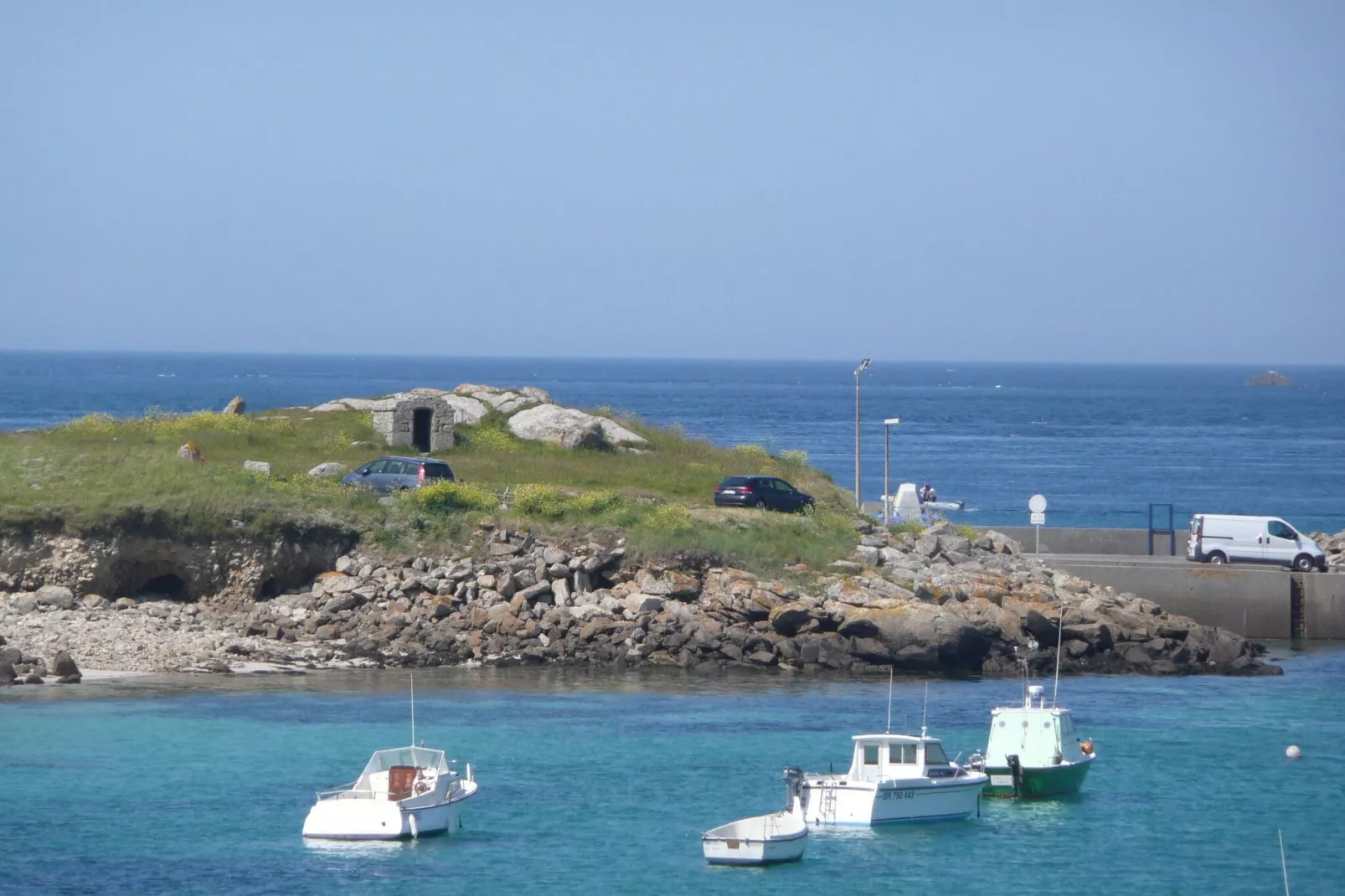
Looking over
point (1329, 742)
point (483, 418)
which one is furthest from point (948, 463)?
point (1329, 742)

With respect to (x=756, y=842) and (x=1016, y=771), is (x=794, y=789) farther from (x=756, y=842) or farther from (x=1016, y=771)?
(x=1016, y=771)

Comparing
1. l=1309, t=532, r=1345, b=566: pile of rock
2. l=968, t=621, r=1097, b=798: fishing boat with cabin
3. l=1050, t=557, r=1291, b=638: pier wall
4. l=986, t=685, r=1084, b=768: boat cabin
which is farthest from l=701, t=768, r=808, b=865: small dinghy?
l=1309, t=532, r=1345, b=566: pile of rock

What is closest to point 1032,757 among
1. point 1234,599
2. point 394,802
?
point 394,802

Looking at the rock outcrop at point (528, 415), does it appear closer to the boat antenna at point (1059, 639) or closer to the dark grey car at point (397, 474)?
the dark grey car at point (397, 474)

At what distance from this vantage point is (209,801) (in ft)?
105

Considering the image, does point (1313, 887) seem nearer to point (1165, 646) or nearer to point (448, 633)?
point (1165, 646)

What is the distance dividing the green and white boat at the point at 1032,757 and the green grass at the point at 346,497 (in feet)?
50.0

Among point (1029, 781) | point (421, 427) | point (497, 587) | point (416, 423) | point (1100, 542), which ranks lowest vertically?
point (1029, 781)

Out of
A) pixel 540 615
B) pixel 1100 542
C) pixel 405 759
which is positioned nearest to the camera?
pixel 405 759

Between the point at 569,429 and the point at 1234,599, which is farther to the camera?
the point at 569,429

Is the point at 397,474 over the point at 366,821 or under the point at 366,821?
over

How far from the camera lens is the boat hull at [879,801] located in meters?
31.3

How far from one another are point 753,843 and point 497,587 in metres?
19.1

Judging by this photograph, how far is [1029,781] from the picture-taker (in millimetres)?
34031
